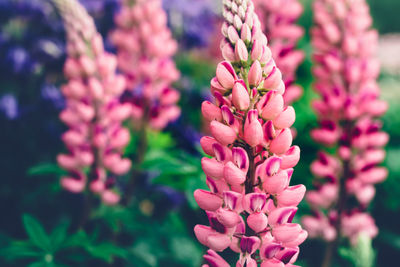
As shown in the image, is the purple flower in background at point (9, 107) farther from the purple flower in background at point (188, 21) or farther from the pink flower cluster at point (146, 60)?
the purple flower in background at point (188, 21)

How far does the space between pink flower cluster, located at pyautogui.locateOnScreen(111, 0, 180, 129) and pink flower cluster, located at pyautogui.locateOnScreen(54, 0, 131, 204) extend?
0.23 meters

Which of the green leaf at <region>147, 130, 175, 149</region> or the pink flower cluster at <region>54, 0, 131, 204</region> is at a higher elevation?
the green leaf at <region>147, 130, 175, 149</region>

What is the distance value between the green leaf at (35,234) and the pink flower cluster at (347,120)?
117 centimetres

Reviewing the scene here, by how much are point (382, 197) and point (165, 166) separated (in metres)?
1.45

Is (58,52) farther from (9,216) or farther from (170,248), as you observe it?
(170,248)

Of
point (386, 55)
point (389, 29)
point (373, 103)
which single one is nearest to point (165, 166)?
point (373, 103)

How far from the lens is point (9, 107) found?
226cm

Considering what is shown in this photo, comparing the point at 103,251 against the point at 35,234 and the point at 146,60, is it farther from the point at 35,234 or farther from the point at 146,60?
the point at 146,60

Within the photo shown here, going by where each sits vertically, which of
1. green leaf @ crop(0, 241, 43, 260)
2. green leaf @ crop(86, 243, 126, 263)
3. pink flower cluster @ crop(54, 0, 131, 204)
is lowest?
green leaf @ crop(0, 241, 43, 260)

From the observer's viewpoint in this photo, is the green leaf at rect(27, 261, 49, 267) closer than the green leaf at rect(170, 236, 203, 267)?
Yes

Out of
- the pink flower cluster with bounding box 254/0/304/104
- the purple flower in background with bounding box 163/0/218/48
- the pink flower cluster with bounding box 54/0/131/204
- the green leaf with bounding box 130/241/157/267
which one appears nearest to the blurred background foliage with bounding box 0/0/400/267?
the green leaf with bounding box 130/241/157/267

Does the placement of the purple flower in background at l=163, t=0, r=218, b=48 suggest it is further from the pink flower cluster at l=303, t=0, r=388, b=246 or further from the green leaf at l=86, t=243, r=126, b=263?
the green leaf at l=86, t=243, r=126, b=263

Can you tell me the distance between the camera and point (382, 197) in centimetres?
241

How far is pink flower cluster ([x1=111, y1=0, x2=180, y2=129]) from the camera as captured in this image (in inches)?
77.1
